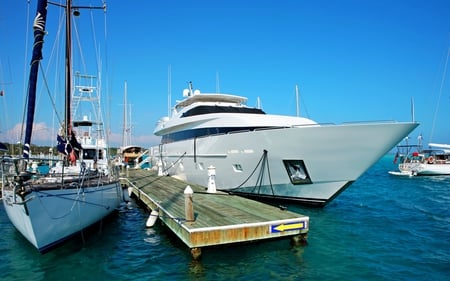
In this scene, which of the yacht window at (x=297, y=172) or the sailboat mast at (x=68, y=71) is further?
the yacht window at (x=297, y=172)

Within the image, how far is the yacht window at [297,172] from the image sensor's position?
1071 cm

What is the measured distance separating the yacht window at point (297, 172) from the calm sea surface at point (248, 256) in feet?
4.95

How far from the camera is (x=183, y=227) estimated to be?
6.43 meters

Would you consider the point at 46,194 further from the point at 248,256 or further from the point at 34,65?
the point at 248,256

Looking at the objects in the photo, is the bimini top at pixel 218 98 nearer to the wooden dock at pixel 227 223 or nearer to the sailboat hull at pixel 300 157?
the sailboat hull at pixel 300 157

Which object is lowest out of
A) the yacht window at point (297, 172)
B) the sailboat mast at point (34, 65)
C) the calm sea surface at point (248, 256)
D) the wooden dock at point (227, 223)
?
the calm sea surface at point (248, 256)

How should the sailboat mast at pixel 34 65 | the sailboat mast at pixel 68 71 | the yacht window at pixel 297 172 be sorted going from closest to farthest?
the sailboat mast at pixel 34 65 < the sailboat mast at pixel 68 71 < the yacht window at pixel 297 172

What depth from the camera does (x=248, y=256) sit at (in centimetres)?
668

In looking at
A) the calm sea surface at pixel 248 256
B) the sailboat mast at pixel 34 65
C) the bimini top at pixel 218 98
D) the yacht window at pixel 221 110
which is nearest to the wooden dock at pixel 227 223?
the calm sea surface at pixel 248 256

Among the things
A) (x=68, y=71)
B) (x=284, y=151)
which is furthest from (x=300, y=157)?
(x=68, y=71)

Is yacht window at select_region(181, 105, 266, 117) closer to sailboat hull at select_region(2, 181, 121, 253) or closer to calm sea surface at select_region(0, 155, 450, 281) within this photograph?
calm sea surface at select_region(0, 155, 450, 281)

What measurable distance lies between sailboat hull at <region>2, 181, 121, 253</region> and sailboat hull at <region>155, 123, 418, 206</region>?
5.41 m

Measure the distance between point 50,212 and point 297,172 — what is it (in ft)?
25.5

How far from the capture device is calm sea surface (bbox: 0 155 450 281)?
19.5 ft
